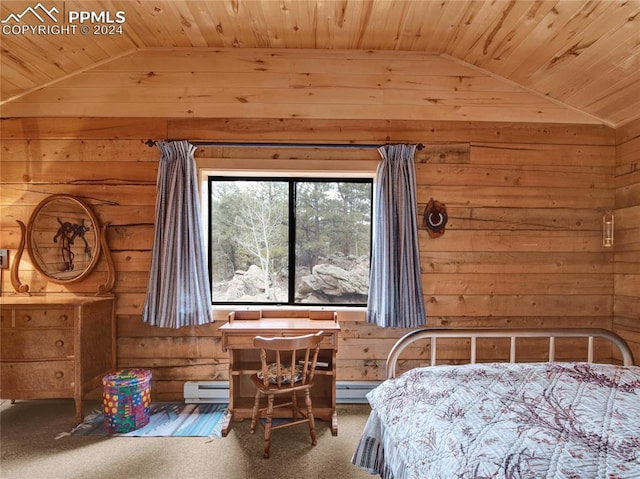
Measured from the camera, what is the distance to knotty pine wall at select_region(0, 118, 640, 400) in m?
2.96

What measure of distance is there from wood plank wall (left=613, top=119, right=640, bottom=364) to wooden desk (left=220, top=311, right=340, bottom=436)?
2340 millimetres

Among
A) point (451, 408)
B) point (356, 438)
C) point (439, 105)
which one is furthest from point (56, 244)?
point (439, 105)

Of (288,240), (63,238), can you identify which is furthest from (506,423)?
(63,238)

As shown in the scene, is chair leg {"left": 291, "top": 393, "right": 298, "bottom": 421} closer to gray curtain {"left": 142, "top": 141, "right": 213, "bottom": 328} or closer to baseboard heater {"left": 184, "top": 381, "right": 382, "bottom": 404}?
baseboard heater {"left": 184, "top": 381, "right": 382, "bottom": 404}

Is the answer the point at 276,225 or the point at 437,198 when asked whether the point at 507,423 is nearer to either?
the point at 437,198

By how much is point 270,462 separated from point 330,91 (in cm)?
270

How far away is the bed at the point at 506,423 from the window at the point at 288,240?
54.9 inches

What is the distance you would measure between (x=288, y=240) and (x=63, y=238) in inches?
71.7

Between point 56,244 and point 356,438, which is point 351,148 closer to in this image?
point 356,438

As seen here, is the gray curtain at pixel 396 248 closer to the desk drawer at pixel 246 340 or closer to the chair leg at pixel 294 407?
the desk drawer at pixel 246 340

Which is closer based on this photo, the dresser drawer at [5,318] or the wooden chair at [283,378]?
the wooden chair at [283,378]

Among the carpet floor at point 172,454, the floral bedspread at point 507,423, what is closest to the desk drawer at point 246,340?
the carpet floor at point 172,454

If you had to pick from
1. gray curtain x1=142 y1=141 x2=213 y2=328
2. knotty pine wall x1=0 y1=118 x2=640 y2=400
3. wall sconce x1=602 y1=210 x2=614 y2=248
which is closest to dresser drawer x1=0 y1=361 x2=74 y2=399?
knotty pine wall x1=0 y1=118 x2=640 y2=400

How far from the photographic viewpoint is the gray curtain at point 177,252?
2799 millimetres
